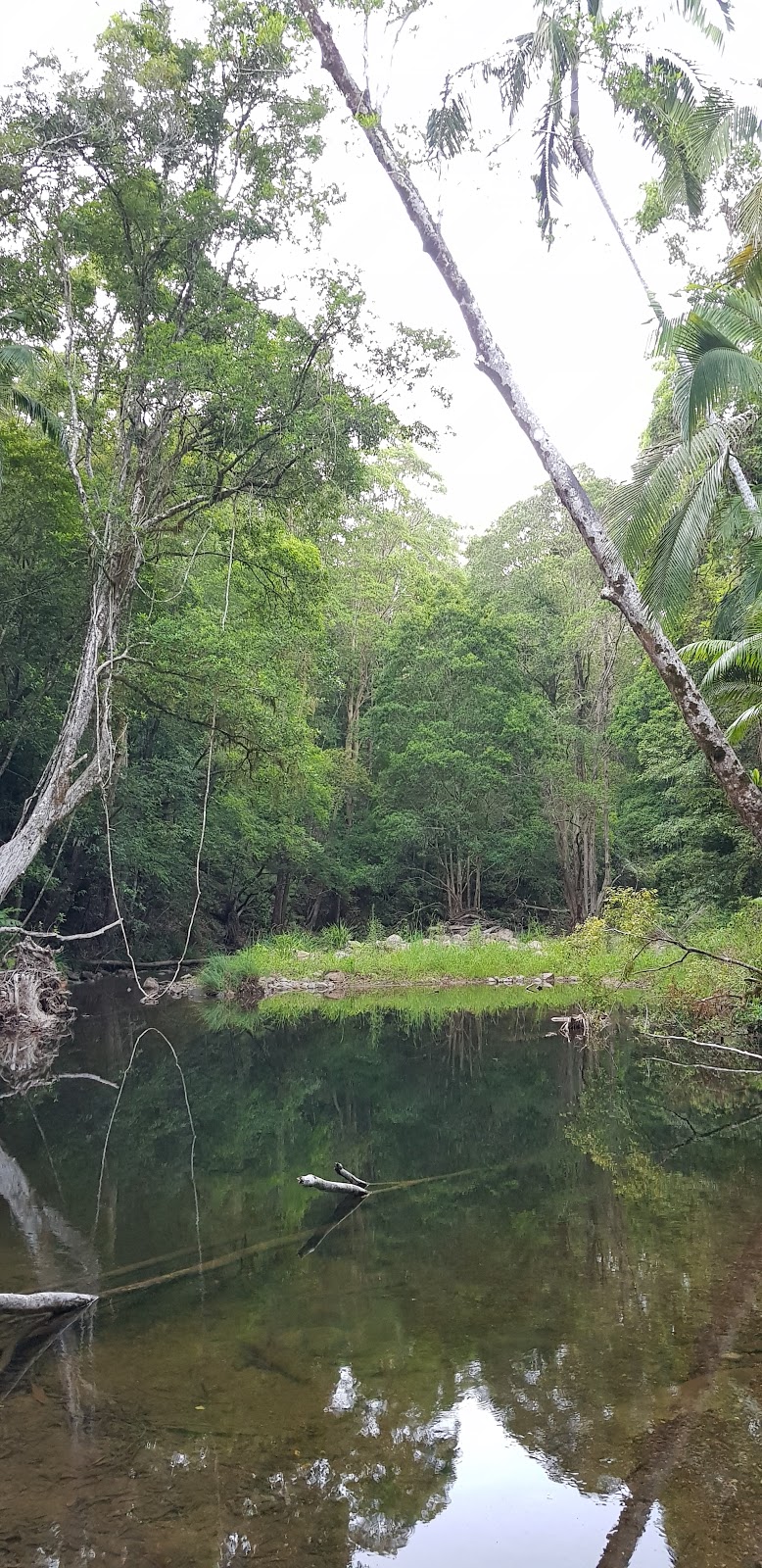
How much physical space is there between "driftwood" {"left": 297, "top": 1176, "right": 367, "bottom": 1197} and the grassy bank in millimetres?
5715

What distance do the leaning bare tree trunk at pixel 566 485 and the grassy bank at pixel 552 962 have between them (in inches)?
112

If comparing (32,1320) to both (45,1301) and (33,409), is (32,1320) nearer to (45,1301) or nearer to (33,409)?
(45,1301)

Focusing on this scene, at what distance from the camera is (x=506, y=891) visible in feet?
96.7

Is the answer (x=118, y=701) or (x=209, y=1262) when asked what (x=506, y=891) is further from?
(x=209, y=1262)

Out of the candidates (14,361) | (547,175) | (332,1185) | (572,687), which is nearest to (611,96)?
(547,175)

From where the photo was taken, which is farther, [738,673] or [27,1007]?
[27,1007]

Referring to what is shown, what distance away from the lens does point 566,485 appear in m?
9.04

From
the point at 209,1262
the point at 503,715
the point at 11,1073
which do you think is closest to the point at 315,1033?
the point at 11,1073

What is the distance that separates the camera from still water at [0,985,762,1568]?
295cm

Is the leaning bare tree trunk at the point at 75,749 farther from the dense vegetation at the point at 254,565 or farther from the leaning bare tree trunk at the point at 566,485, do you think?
the leaning bare tree trunk at the point at 566,485

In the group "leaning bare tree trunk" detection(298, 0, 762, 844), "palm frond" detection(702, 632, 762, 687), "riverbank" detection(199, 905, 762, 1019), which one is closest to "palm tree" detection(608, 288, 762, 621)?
"palm frond" detection(702, 632, 762, 687)

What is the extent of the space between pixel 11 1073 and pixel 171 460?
887 centimetres

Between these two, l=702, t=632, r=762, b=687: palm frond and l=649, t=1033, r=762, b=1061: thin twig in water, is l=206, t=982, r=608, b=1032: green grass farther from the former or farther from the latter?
l=702, t=632, r=762, b=687: palm frond

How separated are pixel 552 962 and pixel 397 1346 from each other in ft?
51.8
